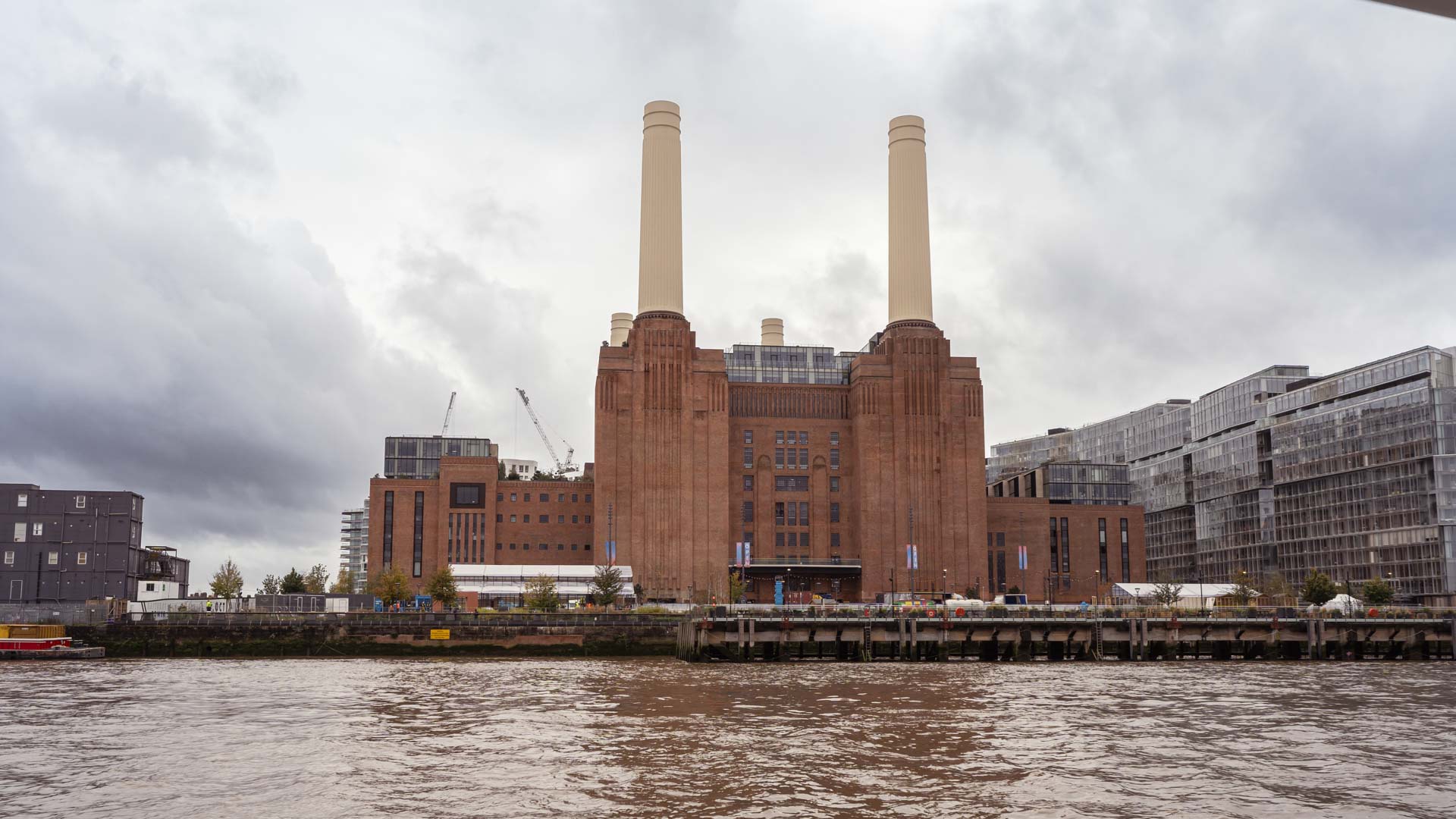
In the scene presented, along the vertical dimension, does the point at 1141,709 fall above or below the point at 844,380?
below

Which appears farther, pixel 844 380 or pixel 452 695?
pixel 844 380

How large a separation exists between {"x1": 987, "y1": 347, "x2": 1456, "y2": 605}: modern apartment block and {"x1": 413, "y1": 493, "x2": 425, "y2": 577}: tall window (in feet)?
345

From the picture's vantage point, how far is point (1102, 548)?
15625 cm

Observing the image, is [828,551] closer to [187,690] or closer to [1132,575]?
[1132,575]

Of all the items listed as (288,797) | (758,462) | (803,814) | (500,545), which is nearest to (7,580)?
(500,545)

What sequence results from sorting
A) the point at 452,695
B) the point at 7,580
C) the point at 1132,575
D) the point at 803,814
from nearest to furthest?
the point at 803,814
the point at 452,695
the point at 7,580
the point at 1132,575

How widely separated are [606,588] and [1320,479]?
3534 inches

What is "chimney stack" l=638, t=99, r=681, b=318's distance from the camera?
142125mm

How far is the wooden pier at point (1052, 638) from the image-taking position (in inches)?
3044

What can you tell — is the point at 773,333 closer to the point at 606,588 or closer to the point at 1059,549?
the point at 1059,549

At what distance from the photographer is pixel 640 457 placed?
137125mm

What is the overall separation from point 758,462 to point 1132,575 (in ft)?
167

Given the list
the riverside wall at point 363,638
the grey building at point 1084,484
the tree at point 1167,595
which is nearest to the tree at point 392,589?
the riverside wall at point 363,638

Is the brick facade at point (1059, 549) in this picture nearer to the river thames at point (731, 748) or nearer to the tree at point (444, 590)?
the tree at point (444, 590)
